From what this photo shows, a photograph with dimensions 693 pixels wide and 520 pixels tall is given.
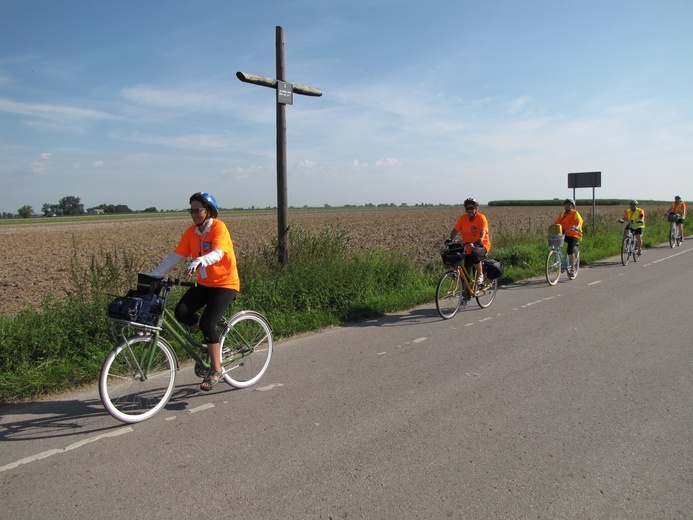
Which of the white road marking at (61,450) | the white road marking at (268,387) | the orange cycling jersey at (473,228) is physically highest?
the orange cycling jersey at (473,228)

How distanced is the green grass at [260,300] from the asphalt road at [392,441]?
0.62 m

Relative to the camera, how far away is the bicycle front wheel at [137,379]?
4.13 m

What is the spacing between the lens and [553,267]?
37.6ft

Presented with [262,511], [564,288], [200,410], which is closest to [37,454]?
[200,410]

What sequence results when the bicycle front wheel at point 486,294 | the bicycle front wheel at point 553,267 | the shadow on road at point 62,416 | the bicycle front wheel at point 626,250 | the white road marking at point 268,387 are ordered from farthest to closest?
1. the bicycle front wheel at point 626,250
2. the bicycle front wheel at point 553,267
3. the bicycle front wheel at point 486,294
4. the white road marking at point 268,387
5. the shadow on road at point 62,416

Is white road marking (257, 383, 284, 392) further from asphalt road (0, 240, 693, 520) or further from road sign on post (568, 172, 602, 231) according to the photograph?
road sign on post (568, 172, 602, 231)

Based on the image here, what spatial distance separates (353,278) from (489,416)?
4996 mm

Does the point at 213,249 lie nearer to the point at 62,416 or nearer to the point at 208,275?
the point at 208,275

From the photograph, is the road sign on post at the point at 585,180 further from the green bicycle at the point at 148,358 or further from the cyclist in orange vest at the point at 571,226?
the green bicycle at the point at 148,358

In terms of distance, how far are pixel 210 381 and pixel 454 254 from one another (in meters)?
5.04

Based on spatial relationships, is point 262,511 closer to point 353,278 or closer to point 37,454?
point 37,454

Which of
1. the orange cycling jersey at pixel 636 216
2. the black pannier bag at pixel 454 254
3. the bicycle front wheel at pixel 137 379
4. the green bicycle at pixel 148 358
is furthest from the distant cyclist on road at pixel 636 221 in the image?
the bicycle front wheel at pixel 137 379

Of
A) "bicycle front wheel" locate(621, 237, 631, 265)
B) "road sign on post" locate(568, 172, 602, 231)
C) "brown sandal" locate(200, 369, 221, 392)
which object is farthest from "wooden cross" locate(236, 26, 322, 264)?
"road sign on post" locate(568, 172, 602, 231)

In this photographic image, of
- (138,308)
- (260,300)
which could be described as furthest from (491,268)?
(138,308)
